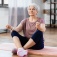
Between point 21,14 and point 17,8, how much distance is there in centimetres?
18

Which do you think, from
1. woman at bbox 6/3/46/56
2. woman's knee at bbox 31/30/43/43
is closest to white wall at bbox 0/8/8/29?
woman at bbox 6/3/46/56

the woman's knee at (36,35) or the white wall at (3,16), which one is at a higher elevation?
the white wall at (3,16)

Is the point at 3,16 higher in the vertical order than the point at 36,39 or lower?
higher

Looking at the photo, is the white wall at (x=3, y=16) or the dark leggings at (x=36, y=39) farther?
the white wall at (x=3, y=16)

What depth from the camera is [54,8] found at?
5.51 metres

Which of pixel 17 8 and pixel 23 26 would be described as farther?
pixel 17 8

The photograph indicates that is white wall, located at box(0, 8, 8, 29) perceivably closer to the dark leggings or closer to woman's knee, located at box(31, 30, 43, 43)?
the dark leggings

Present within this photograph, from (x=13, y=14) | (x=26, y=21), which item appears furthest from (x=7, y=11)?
(x=26, y=21)

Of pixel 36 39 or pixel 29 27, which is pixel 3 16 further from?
pixel 36 39

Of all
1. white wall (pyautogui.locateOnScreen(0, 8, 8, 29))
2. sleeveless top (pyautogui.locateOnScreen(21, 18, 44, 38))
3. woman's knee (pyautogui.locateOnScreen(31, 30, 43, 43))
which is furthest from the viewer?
white wall (pyautogui.locateOnScreen(0, 8, 8, 29))

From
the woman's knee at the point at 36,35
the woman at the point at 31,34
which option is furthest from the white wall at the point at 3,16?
the woman's knee at the point at 36,35

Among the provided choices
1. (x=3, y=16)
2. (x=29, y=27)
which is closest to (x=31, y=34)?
(x=29, y=27)

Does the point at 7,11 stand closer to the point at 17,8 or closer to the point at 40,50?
the point at 17,8

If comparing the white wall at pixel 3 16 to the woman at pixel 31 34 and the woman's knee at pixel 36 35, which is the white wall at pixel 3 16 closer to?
the woman at pixel 31 34
